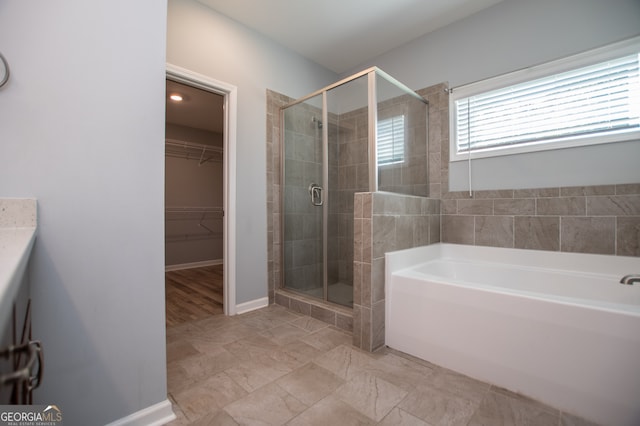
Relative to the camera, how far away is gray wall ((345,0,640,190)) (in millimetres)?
1931

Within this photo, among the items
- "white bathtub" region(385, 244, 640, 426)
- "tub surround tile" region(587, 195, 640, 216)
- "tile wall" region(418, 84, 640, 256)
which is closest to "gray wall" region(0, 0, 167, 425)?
"white bathtub" region(385, 244, 640, 426)

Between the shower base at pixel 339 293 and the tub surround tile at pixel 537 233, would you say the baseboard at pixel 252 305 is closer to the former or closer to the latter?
the shower base at pixel 339 293

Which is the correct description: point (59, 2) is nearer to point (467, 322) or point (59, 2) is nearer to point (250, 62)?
point (250, 62)

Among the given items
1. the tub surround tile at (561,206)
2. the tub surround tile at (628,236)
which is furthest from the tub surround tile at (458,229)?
the tub surround tile at (628,236)

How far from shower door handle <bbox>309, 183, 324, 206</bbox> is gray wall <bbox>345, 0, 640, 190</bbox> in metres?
1.27

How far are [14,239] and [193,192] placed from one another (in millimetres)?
4464

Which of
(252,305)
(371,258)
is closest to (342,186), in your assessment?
(371,258)

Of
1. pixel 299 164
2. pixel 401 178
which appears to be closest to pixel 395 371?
pixel 401 178

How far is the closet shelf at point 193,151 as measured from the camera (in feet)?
15.3

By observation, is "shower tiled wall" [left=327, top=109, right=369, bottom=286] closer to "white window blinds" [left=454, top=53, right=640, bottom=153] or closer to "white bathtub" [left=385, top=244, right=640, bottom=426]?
"white bathtub" [left=385, top=244, right=640, bottom=426]

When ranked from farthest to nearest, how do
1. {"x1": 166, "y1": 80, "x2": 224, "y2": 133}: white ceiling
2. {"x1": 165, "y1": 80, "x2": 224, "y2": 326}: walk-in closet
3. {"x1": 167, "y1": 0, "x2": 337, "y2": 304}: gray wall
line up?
{"x1": 165, "y1": 80, "x2": 224, "y2": 326}: walk-in closet, {"x1": 166, "y1": 80, "x2": 224, "y2": 133}: white ceiling, {"x1": 167, "y1": 0, "x2": 337, "y2": 304}: gray wall

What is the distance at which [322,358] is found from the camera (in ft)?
5.98

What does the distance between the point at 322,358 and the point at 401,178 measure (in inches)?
62.8

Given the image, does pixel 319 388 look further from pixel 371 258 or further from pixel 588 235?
pixel 588 235
